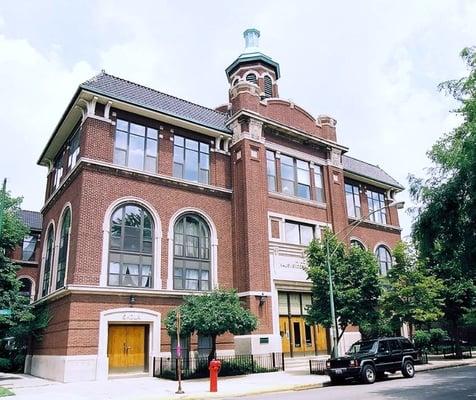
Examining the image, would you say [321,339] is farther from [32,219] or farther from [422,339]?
[32,219]

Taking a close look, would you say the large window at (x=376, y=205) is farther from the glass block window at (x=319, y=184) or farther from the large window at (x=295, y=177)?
the large window at (x=295, y=177)

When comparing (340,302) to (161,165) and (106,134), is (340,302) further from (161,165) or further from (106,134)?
(106,134)

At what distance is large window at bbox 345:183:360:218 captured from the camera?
34344 millimetres

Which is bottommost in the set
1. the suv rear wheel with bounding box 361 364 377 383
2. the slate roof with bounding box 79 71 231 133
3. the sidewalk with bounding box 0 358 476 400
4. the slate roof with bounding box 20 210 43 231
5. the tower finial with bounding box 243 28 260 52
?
the sidewalk with bounding box 0 358 476 400

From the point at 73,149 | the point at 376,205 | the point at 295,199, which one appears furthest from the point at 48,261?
the point at 376,205

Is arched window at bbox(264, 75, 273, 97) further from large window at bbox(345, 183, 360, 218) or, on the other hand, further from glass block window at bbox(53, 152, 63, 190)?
glass block window at bbox(53, 152, 63, 190)

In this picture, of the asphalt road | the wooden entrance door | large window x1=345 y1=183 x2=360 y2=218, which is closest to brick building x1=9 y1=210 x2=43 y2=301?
the wooden entrance door

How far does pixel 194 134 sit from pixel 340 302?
41.3 feet

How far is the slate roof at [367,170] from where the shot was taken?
35.1 meters

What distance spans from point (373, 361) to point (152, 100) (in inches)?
690

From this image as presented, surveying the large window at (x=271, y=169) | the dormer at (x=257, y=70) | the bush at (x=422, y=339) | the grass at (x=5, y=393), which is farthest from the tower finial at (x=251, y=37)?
the grass at (x=5, y=393)

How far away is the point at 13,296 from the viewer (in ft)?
77.2

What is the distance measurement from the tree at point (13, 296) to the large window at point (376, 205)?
2491 centimetres

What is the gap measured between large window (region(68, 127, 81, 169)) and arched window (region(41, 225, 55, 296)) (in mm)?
4727
